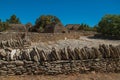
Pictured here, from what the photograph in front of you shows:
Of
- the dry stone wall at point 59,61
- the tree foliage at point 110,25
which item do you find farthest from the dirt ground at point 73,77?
the tree foliage at point 110,25

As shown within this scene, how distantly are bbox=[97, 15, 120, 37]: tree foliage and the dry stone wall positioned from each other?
2452 cm

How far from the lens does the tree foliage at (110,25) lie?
2915cm

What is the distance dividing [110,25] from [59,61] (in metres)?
26.8

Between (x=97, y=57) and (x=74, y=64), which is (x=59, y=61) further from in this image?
(x=97, y=57)

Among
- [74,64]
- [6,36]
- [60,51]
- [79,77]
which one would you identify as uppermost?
[6,36]

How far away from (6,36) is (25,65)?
48.1 feet

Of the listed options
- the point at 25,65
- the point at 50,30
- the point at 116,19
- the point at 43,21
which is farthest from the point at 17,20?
the point at 25,65

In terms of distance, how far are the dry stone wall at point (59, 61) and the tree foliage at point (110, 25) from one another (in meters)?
24.5

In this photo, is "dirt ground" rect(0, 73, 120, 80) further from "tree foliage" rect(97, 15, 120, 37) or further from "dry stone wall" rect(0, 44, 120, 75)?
"tree foliage" rect(97, 15, 120, 37)

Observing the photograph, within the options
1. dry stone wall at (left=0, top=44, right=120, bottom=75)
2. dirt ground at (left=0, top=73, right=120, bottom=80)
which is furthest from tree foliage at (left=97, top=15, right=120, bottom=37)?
dirt ground at (left=0, top=73, right=120, bottom=80)

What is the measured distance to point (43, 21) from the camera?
1975 inches

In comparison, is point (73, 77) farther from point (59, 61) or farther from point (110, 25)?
point (110, 25)

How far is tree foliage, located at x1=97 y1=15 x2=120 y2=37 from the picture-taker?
95.6ft

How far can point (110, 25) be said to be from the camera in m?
30.3
